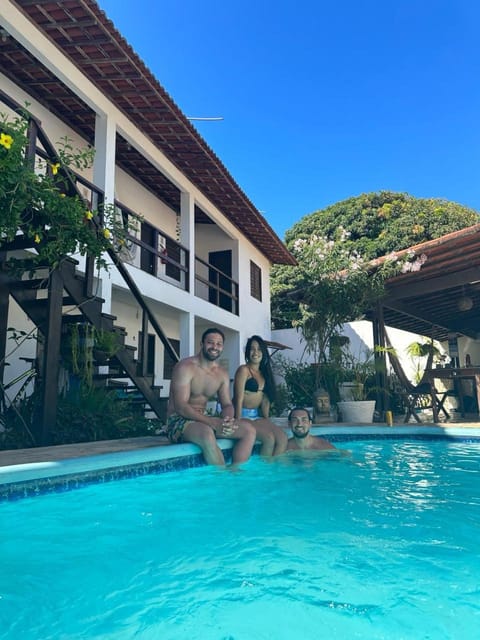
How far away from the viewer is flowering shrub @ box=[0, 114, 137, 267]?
3771mm

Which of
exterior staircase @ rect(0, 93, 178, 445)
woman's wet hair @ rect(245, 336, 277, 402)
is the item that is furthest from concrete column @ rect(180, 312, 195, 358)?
woman's wet hair @ rect(245, 336, 277, 402)

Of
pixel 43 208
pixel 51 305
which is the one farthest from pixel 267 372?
pixel 43 208

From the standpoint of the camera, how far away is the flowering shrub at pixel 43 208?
3.77 meters

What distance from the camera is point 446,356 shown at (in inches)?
591

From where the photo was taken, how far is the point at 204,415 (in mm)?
4469

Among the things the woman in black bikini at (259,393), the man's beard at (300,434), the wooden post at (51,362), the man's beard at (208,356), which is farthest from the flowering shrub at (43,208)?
the man's beard at (300,434)

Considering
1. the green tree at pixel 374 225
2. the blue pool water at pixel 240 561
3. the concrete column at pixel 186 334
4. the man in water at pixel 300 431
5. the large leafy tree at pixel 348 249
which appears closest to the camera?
the blue pool water at pixel 240 561

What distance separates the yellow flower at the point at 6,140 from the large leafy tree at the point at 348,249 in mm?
Answer: 6796

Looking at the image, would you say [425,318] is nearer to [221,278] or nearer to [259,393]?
[221,278]

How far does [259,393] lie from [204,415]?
1.23 m

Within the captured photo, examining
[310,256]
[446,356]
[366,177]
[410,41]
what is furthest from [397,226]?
[310,256]

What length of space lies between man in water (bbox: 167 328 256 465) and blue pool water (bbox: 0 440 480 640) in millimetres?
399

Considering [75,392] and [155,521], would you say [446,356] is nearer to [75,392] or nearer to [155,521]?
[75,392]

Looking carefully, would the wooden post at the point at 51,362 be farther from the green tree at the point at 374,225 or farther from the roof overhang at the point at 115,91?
the green tree at the point at 374,225
